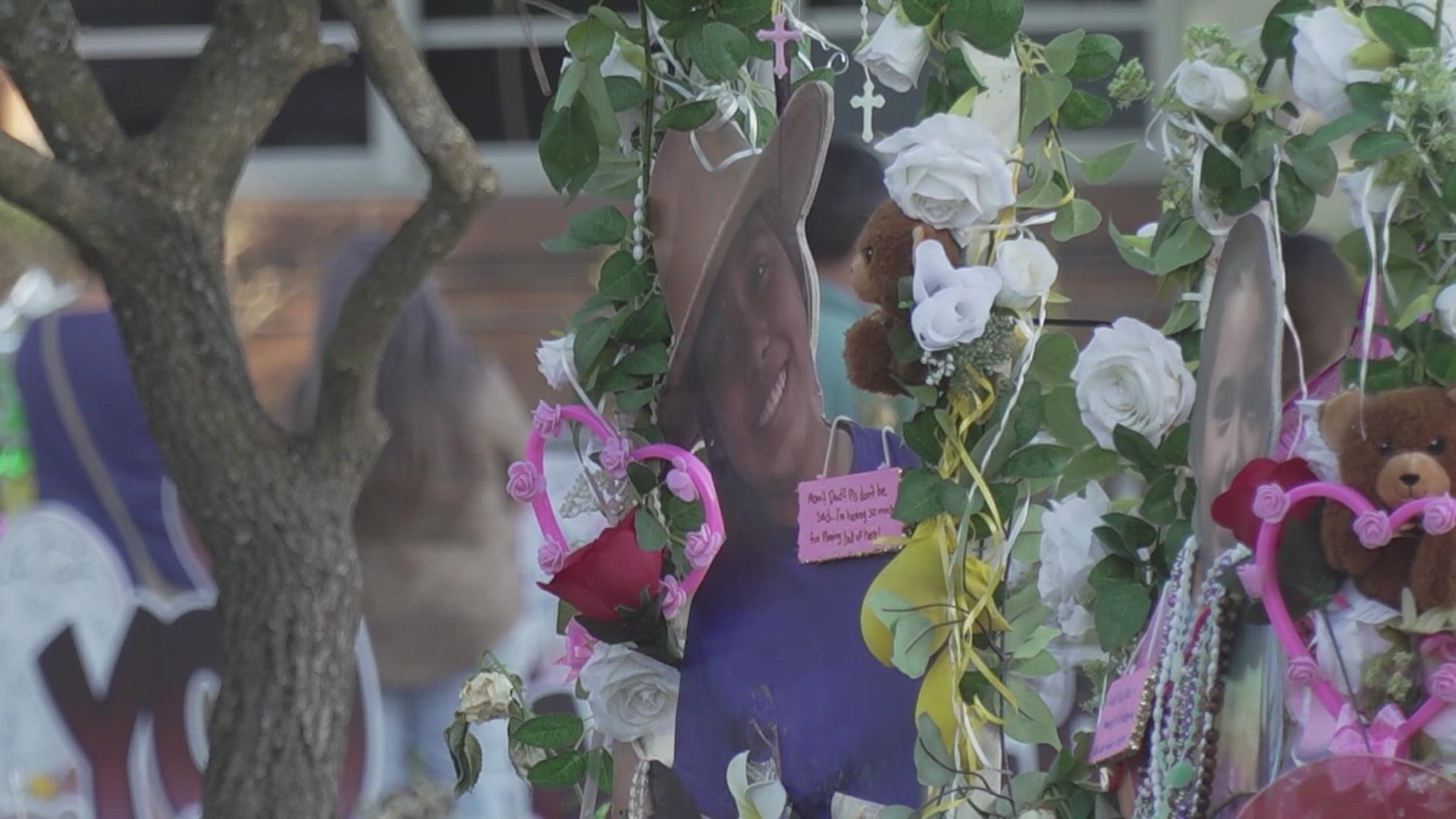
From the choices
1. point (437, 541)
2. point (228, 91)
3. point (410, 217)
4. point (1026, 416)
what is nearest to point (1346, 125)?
point (1026, 416)

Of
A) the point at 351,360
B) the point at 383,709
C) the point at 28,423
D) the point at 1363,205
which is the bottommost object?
the point at 383,709

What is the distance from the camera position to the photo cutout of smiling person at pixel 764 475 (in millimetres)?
1619

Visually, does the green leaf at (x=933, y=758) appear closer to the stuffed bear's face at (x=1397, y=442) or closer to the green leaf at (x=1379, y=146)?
the stuffed bear's face at (x=1397, y=442)

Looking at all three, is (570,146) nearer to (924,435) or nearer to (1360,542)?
(924,435)

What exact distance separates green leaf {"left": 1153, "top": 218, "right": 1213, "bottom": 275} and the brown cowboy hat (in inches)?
12.8

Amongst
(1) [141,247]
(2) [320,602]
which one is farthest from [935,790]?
(1) [141,247]

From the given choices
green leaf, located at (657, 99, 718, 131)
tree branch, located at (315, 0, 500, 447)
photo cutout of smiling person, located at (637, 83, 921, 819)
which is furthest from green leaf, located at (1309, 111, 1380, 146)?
tree branch, located at (315, 0, 500, 447)

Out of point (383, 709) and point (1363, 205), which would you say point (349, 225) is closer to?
point (383, 709)

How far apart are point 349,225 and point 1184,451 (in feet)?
10.2

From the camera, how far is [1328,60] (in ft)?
4.23

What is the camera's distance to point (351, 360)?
8.87 feet

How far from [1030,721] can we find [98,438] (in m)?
3.13

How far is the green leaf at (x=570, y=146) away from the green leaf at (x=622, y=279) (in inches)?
3.2

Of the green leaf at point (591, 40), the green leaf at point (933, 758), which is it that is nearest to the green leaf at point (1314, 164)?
the green leaf at point (933, 758)
